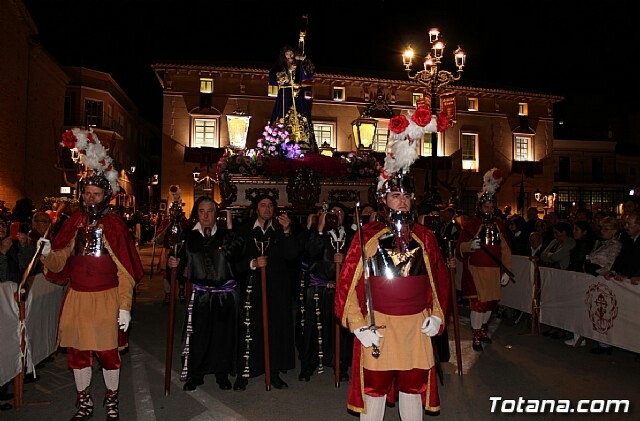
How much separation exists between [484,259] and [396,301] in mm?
4508

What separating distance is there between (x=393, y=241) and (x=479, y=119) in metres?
33.3

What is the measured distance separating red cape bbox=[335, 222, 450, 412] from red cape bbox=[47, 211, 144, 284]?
2.25m

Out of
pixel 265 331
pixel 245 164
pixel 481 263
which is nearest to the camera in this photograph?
pixel 265 331

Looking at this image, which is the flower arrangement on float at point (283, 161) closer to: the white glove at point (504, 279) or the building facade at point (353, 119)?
the white glove at point (504, 279)

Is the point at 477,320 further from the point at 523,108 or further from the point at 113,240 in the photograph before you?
the point at 523,108

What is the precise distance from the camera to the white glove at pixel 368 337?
11.8 feet

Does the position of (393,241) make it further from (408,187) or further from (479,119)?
(479,119)

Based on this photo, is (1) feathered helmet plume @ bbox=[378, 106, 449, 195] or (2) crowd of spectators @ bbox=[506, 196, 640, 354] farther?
(2) crowd of spectators @ bbox=[506, 196, 640, 354]

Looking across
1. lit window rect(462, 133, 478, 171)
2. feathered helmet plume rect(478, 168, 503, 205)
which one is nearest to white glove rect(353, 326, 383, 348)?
feathered helmet plume rect(478, 168, 503, 205)

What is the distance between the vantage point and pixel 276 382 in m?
5.77

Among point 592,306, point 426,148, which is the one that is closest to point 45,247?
point 592,306

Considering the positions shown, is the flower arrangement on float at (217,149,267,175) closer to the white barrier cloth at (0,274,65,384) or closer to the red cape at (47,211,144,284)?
the white barrier cloth at (0,274,65,384)

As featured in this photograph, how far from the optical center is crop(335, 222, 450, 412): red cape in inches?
152

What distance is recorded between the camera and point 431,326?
374cm
